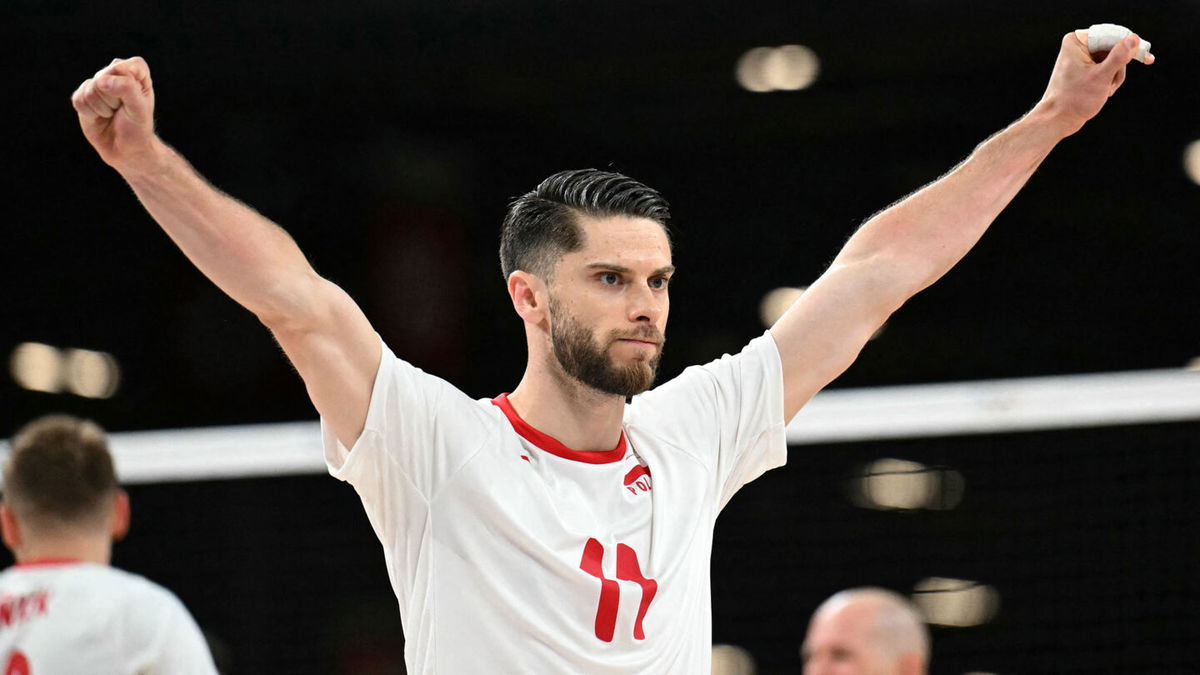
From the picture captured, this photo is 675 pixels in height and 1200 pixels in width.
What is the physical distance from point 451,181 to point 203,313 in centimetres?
172

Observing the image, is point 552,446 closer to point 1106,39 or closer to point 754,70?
point 1106,39

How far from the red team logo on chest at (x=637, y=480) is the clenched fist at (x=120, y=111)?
1.25 m

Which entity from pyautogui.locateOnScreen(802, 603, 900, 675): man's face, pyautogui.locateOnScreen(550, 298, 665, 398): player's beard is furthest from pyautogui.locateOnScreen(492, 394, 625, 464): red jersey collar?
pyautogui.locateOnScreen(802, 603, 900, 675): man's face

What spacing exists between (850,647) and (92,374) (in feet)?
20.3

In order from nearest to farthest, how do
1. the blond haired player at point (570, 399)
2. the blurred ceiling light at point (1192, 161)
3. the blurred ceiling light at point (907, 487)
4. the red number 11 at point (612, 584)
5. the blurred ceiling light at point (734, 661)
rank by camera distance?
1. the blond haired player at point (570, 399)
2. the red number 11 at point (612, 584)
3. the blurred ceiling light at point (734, 661)
4. the blurred ceiling light at point (907, 487)
5. the blurred ceiling light at point (1192, 161)

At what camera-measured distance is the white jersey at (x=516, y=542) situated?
10.9 feet

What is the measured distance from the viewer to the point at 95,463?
151 inches

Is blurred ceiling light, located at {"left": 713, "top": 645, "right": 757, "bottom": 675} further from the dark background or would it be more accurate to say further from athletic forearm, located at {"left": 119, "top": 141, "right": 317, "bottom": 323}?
athletic forearm, located at {"left": 119, "top": 141, "right": 317, "bottom": 323}

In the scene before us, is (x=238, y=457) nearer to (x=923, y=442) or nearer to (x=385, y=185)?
(x=385, y=185)

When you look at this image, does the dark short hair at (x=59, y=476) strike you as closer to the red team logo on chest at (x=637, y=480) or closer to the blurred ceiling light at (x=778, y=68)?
the red team logo on chest at (x=637, y=480)

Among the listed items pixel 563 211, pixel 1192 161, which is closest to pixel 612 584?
pixel 563 211

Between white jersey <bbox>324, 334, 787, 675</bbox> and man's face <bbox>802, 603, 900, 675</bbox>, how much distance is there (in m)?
1.97

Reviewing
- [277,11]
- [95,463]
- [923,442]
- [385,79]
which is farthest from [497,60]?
[95,463]

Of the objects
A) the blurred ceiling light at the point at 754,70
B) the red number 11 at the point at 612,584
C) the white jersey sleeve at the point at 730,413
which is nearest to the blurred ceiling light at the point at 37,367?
the blurred ceiling light at the point at 754,70
